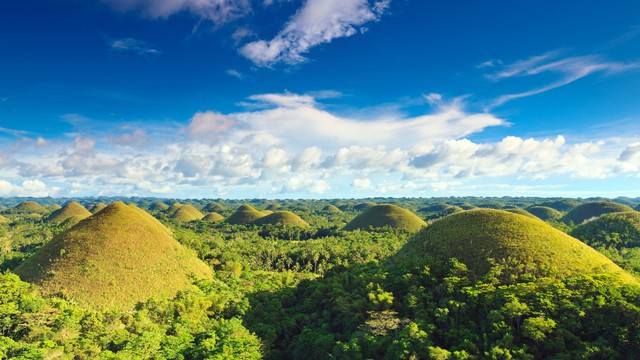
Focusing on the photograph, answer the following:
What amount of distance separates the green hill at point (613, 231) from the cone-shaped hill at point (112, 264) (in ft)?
259

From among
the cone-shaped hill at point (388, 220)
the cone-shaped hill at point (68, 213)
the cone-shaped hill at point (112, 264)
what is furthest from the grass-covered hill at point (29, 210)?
the cone-shaped hill at point (112, 264)

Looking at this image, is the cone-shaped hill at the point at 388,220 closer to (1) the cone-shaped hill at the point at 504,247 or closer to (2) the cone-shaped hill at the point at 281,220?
(2) the cone-shaped hill at the point at 281,220

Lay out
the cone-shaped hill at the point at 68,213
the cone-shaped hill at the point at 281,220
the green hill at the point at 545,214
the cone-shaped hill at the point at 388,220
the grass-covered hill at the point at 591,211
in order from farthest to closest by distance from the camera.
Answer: the green hill at the point at 545,214
the cone-shaped hill at the point at 68,213
the grass-covered hill at the point at 591,211
the cone-shaped hill at the point at 281,220
the cone-shaped hill at the point at 388,220

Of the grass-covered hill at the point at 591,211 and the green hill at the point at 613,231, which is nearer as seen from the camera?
the green hill at the point at 613,231

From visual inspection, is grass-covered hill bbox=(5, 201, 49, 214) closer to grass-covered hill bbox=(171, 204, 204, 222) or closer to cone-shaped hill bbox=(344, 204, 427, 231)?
grass-covered hill bbox=(171, 204, 204, 222)

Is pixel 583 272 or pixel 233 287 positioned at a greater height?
pixel 583 272

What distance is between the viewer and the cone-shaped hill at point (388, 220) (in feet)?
325

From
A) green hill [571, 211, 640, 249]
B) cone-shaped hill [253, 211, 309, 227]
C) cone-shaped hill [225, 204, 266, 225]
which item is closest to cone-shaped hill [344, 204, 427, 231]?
cone-shaped hill [253, 211, 309, 227]

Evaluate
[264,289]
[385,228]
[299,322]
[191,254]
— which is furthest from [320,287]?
[385,228]

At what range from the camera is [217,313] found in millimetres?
35188

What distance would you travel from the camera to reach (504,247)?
34625 mm

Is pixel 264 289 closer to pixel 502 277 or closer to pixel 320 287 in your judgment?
pixel 320 287

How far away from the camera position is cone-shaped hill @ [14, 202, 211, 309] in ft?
A: 114

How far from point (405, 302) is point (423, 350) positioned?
643cm
